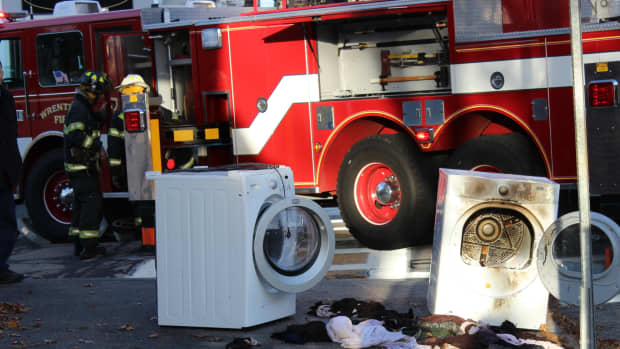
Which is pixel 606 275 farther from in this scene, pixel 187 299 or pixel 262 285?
pixel 187 299

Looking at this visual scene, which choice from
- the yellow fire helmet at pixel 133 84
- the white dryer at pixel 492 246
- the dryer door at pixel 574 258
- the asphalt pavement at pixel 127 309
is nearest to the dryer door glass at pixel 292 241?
the asphalt pavement at pixel 127 309

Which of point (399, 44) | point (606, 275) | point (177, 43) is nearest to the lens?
point (606, 275)

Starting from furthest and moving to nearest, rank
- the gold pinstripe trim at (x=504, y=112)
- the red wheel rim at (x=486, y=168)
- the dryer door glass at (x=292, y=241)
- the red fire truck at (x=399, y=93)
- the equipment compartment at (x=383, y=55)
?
the equipment compartment at (x=383, y=55) < the red wheel rim at (x=486, y=168) < the gold pinstripe trim at (x=504, y=112) < the red fire truck at (x=399, y=93) < the dryer door glass at (x=292, y=241)

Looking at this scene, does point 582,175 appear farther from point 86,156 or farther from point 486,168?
point 86,156

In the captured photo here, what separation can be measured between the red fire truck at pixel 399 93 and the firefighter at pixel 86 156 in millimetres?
922

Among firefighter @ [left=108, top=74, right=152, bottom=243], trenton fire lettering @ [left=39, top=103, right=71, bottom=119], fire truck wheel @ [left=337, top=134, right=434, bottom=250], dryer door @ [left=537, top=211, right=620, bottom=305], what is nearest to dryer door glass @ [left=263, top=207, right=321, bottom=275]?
dryer door @ [left=537, top=211, right=620, bottom=305]

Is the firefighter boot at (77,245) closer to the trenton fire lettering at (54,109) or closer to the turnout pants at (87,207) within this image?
the turnout pants at (87,207)

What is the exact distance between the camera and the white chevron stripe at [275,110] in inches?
342

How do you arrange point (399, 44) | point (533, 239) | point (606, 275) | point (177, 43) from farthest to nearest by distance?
point (177, 43)
point (399, 44)
point (533, 239)
point (606, 275)

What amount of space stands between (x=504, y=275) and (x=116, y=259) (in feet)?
16.2

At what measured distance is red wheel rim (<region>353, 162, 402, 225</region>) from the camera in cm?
852

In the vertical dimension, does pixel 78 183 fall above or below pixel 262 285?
above

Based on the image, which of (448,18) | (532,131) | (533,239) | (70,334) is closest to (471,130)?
(532,131)

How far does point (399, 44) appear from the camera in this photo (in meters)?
8.65
